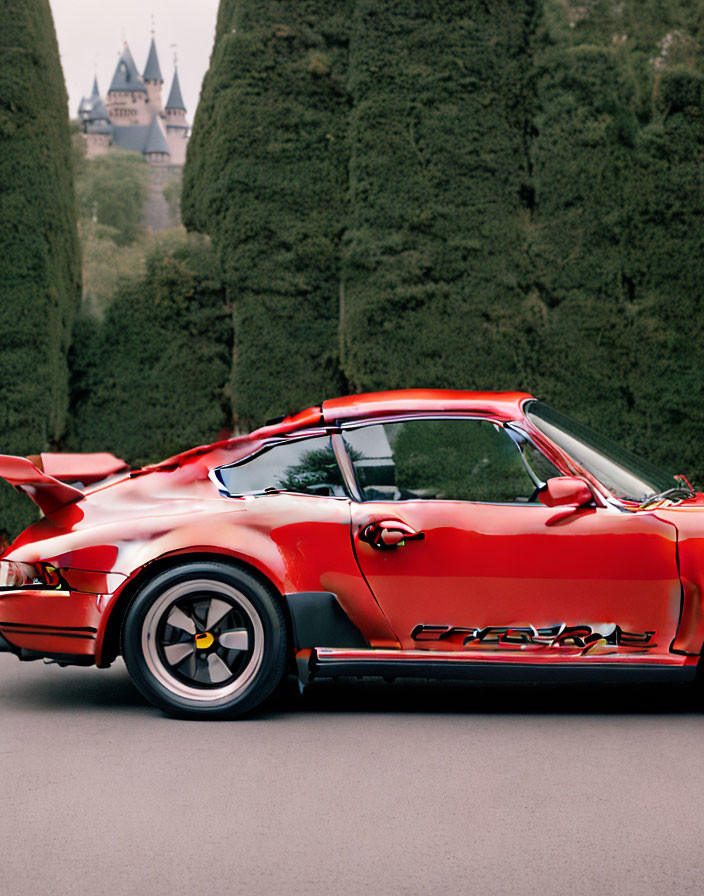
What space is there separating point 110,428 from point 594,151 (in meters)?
6.57

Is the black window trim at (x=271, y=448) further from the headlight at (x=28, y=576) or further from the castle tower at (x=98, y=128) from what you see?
the castle tower at (x=98, y=128)

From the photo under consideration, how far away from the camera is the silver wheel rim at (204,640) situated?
516cm

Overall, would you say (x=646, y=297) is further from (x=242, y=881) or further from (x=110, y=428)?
(x=242, y=881)

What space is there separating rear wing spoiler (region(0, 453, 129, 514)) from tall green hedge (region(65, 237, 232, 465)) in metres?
7.29

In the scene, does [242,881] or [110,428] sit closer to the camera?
[242,881]

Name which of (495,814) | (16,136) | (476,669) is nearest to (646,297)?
(16,136)

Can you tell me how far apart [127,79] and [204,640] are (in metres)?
161

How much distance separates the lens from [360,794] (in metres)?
4.12

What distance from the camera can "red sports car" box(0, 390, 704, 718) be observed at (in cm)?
508

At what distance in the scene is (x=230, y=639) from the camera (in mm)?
5156

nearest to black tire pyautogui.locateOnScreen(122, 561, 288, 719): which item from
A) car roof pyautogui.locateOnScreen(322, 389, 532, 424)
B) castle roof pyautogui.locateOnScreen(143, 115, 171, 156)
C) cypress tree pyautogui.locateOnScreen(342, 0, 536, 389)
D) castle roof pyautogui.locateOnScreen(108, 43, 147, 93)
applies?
car roof pyautogui.locateOnScreen(322, 389, 532, 424)

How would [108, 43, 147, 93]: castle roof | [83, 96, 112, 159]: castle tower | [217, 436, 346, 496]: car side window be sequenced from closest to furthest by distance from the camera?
[217, 436, 346, 496]: car side window < [83, 96, 112, 159]: castle tower < [108, 43, 147, 93]: castle roof

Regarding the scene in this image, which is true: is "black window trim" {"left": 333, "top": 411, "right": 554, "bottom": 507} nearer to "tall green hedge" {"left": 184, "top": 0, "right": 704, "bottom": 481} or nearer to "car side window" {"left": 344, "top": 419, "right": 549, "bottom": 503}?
"car side window" {"left": 344, "top": 419, "right": 549, "bottom": 503}

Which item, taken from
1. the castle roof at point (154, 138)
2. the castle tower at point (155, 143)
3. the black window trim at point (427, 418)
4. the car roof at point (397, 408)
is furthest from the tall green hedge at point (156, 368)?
the castle roof at point (154, 138)
